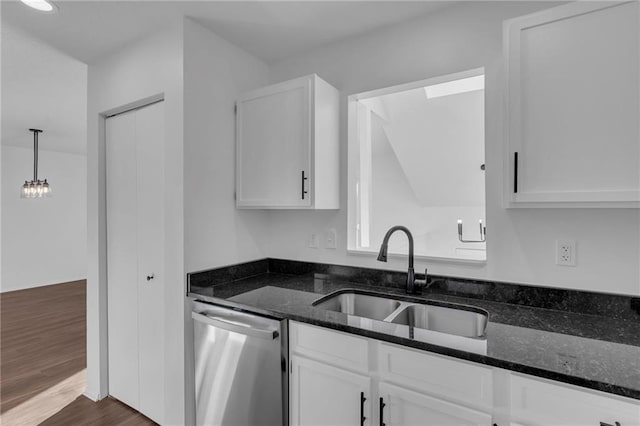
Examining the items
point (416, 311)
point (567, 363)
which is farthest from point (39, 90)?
point (567, 363)

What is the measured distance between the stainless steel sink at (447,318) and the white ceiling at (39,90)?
2.73m

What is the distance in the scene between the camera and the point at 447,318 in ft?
5.53

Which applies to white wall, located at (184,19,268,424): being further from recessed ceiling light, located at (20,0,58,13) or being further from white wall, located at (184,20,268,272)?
recessed ceiling light, located at (20,0,58,13)

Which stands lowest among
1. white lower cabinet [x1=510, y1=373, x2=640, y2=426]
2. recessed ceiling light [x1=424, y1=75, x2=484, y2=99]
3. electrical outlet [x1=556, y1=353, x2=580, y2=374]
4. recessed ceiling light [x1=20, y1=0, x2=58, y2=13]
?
white lower cabinet [x1=510, y1=373, x2=640, y2=426]

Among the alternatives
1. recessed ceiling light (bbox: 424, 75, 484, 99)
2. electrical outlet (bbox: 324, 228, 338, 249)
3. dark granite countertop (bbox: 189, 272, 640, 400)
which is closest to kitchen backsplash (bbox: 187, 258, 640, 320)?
dark granite countertop (bbox: 189, 272, 640, 400)

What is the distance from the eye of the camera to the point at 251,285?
2084 millimetres

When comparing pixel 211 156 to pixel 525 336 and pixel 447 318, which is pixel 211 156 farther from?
pixel 525 336

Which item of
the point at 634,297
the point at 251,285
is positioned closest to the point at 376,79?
the point at 251,285

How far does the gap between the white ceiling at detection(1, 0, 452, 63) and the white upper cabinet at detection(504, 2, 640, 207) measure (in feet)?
2.20

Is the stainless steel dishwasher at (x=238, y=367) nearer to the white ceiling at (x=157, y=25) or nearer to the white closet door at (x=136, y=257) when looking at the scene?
the white closet door at (x=136, y=257)

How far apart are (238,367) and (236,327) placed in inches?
8.0

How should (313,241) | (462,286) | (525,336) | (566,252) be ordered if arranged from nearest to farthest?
(525,336) → (566,252) → (462,286) → (313,241)

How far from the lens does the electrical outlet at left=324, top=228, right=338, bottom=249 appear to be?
224cm

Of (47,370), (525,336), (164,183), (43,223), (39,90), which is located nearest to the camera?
(525,336)
